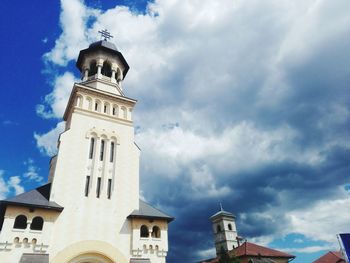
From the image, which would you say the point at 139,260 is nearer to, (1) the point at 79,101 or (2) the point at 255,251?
(1) the point at 79,101

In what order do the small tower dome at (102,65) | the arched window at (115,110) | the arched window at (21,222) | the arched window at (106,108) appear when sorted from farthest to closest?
the small tower dome at (102,65) < the arched window at (115,110) < the arched window at (106,108) < the arched window at (21,222)

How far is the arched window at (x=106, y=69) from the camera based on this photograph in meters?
28.7

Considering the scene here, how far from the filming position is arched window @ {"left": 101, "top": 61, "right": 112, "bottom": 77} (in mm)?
28734

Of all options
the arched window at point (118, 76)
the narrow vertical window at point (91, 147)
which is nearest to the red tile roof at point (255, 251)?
the narrow vertical window at point (91, 147)

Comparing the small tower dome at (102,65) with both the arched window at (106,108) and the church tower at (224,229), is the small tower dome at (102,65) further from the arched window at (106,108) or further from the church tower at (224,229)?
the church tower at (224,229)

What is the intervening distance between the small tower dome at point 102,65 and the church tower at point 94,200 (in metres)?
0.15

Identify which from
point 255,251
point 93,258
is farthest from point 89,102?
point 255,251

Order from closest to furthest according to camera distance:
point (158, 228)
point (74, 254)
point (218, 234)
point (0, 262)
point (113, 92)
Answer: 1. point (0, 262)
2. point (74, 254)
3. point (158, 228)
4. point (113, 92)
5. point (218, 234)

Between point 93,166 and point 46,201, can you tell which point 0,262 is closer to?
point 46,201

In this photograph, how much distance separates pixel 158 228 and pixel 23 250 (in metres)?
9.71

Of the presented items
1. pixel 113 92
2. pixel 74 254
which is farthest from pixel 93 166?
pixel 113 92

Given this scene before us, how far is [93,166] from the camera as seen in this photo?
22141mm

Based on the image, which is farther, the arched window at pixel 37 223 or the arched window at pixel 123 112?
the arched window at pixel 123 112

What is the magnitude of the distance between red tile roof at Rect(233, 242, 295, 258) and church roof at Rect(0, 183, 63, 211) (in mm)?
34081
